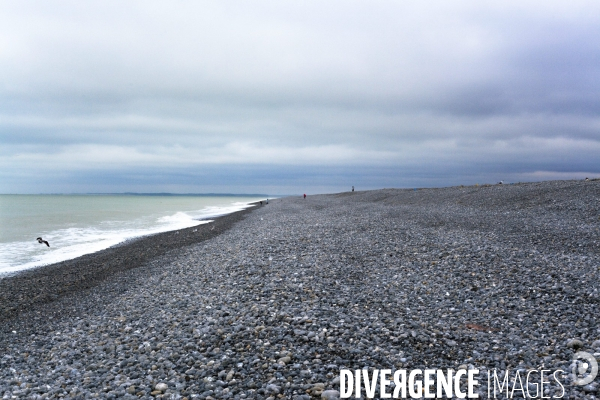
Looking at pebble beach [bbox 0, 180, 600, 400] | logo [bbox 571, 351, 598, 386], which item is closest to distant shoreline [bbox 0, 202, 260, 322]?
pebble beach [bbox 0, 180, 600, 400]

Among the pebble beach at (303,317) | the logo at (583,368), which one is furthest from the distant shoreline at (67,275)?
the logo at (583,368)

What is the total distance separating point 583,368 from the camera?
6.18 meters

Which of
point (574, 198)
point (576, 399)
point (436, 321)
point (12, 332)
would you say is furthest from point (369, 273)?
point (574, 198)

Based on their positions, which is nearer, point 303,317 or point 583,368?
point 583,368

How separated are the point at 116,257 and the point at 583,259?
69.6 feet

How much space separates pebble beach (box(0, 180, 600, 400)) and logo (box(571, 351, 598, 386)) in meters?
0.12

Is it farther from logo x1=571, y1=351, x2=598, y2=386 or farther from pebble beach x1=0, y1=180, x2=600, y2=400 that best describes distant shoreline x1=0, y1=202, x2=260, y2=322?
logo x1=571, y1=351, x2=598, y2=386

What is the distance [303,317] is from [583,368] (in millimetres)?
5060

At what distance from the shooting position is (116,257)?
21.2 meters

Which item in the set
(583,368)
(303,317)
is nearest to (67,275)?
(303,317)

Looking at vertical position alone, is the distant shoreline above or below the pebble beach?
below

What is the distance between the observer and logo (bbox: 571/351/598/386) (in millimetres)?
5844

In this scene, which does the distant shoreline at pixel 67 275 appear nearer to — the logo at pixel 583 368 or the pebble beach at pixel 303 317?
the pebble beach at pixel 303 317

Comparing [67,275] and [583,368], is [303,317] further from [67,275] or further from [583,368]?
[67,275]
